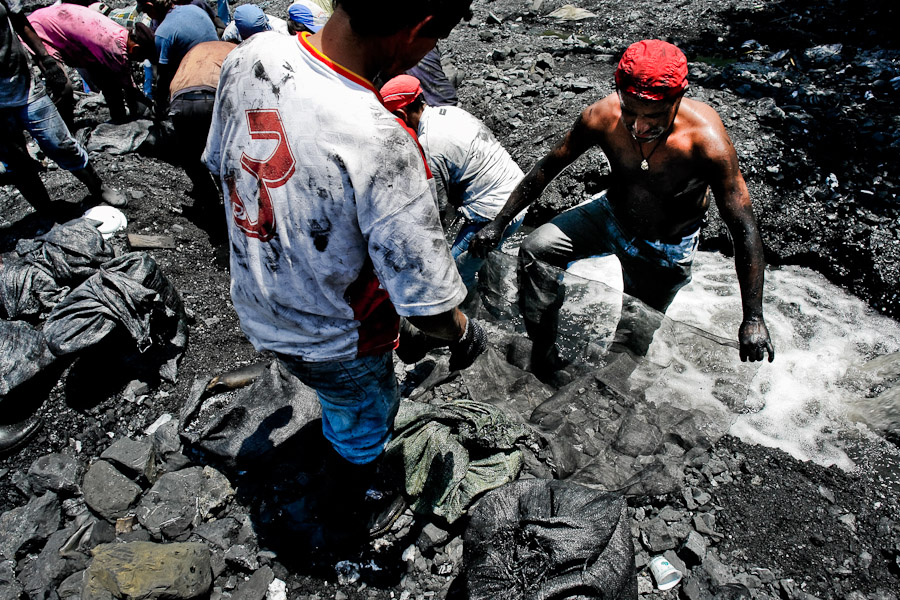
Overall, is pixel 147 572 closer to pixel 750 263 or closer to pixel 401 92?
pixel 401 92

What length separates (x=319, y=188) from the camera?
116 cm

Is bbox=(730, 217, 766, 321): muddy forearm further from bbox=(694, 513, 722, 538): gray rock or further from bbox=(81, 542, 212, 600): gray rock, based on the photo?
bbox=(81, 542, 212, 600): gray rock

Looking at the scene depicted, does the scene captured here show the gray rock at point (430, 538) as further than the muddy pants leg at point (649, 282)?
No

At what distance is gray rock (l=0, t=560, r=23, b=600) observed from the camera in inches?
83.3

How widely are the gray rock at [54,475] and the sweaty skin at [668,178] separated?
2369 millimetres

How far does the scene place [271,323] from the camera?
153 centimetres

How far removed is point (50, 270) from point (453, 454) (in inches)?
118

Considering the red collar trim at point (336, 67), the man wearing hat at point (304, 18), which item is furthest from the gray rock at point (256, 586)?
the man wearing hat at point (304, 18)

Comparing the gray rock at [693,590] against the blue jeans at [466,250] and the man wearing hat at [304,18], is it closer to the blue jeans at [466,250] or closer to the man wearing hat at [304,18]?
the blue jeans at [466,250]

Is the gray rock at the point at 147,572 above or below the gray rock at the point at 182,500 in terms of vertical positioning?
above

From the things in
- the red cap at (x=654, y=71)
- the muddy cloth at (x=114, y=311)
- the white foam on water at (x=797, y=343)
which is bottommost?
the white foam on water at (x=797, y=343)

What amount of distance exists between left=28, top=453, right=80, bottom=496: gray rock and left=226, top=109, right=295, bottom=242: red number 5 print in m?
2.09

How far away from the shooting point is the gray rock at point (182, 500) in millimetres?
2314

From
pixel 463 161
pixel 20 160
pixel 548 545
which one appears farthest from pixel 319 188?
pixel 20 160
